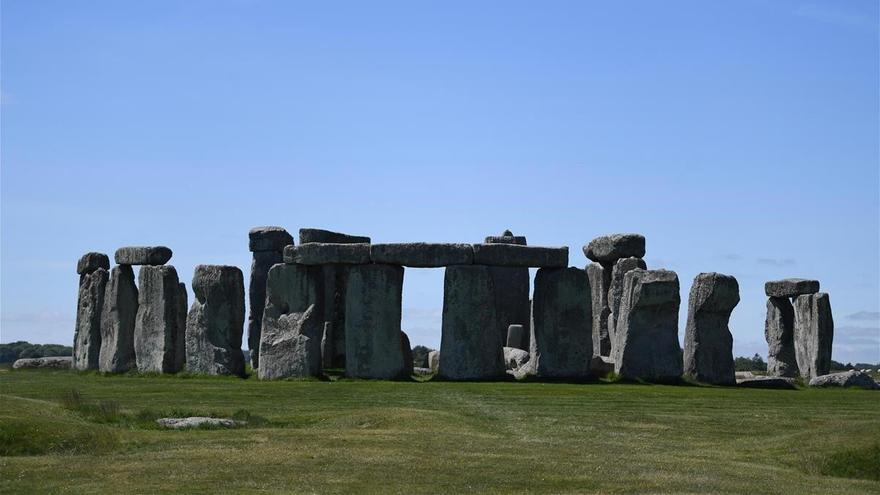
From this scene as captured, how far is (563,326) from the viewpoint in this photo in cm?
4103

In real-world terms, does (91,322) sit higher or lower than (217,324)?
higher

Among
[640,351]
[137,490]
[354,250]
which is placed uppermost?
[354,250]

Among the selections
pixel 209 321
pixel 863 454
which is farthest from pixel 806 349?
pixel 863 454

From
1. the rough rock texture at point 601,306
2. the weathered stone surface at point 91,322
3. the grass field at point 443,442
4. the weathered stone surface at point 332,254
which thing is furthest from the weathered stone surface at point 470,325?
the weathered stone surface at point 91,322

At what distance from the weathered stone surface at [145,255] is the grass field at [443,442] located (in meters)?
8.60

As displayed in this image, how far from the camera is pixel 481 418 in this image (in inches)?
1179

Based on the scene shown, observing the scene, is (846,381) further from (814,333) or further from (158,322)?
(158,322)

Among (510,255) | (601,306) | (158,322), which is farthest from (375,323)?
(601,306)

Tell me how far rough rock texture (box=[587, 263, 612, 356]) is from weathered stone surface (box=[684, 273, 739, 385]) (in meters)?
6.27

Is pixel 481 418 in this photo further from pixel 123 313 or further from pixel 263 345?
pixel 123 313

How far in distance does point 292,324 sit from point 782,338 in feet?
52.8

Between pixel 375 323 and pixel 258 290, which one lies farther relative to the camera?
pixel 258 290

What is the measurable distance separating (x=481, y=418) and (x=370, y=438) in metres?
4.06

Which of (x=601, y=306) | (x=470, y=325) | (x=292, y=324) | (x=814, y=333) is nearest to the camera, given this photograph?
(x=470, y=325)
